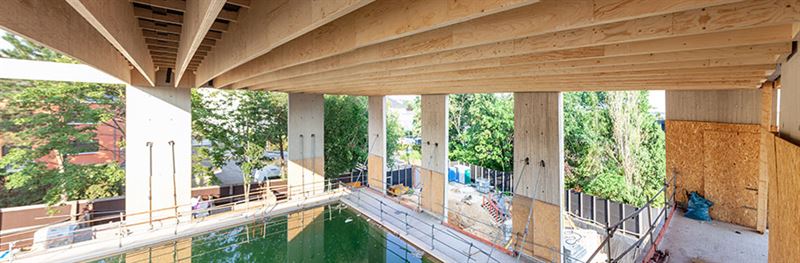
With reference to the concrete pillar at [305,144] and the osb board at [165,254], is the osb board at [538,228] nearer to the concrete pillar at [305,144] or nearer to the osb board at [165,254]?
the concrete pillar at [305,144]

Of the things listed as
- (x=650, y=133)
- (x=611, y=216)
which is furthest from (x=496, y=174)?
(x=650, y=133)

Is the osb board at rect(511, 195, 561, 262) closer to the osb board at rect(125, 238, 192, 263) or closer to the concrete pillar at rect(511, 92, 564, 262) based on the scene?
the concrete pillar at rect(511, 92, 564, 262)

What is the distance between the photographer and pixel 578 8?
1927 mm

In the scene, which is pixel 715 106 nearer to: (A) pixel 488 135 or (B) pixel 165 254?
(A) pixel 488 135

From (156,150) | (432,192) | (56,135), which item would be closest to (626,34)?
(432,192)

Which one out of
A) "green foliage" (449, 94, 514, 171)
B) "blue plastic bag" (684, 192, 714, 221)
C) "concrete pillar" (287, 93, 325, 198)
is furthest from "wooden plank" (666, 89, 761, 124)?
"concrete pillar" (287, 93, 325, 198)

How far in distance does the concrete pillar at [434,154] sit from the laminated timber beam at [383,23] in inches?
239

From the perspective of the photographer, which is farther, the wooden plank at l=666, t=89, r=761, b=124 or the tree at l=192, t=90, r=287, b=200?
the tree at l=192, t=90, r=287, b=200

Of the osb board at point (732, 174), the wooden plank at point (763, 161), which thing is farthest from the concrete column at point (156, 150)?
the wooden plank at point (763, 161)

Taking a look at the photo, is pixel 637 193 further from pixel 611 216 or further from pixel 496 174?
pixel 496 174

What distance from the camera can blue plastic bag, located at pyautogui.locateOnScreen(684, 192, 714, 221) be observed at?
580cm

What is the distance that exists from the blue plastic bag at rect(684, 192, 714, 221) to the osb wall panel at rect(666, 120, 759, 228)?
5.3 inches

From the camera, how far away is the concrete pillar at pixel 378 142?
11953 mm

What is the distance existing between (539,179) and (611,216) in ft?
22.4
